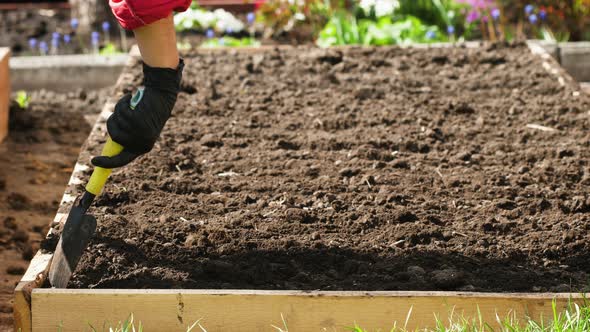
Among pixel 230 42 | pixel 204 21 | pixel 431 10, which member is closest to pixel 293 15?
pixel 230 42

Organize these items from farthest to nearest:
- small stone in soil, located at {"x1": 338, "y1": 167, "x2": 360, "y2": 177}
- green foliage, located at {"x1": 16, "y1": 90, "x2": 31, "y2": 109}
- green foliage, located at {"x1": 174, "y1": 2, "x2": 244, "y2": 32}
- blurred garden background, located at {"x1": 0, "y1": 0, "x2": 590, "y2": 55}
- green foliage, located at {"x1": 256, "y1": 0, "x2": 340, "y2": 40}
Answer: green foliage, located at {"x1": 174, "y1": 2, "x2": 244, "y2": 32}
green foliage, located at {"x1": 256, "y1": 0, "x2": 340, "y2": 40}
blurred garden background, located at {"x1": 0, "y1": 0, "x2": 590, "y2": 55}
green foliage, located at {"x1": 16, "y1": 90, "x2": 31, "y2": 109}
small stone in soil, located at {"x1": 338, "y1": 167, "x2": 360, "y2": 177}

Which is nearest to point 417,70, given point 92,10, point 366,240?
point 366,240

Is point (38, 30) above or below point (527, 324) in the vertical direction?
above

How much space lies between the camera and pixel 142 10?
2.99 m

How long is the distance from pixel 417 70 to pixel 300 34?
70.1 inches

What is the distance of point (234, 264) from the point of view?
10.9ft

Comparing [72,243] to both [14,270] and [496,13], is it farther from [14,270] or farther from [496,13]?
[496,13]

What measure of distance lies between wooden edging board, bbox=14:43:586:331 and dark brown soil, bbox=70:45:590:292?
0.22 m

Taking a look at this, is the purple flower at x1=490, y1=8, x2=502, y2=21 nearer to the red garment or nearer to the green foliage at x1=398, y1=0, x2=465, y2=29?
the green foliage at x1=398, y1=0, x2=465, y2=29

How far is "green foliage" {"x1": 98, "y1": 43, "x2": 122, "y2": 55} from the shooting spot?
689 cm

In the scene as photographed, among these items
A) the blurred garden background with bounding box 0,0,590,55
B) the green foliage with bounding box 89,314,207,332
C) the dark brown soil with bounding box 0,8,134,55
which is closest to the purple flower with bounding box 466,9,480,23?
the blurred garden background with bounding box 0,0,590,55

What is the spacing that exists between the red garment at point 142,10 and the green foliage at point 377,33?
3564 millimetres

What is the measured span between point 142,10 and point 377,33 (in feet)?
12.5

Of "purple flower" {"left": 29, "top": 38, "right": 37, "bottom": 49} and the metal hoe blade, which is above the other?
"purple flower" {"left": 29, "top": 38, "right": 37, "bottom": 49}
